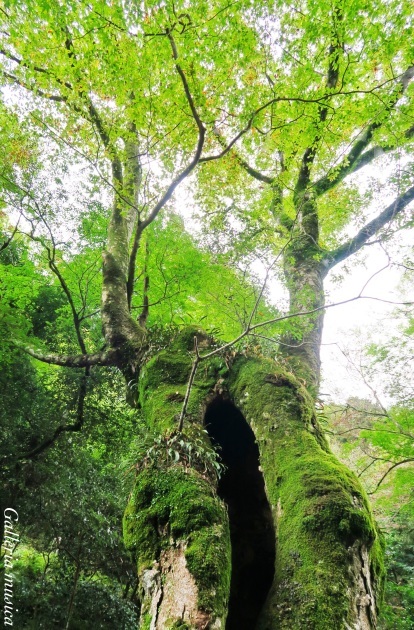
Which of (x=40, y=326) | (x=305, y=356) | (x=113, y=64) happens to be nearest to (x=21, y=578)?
(x=40, y=326)

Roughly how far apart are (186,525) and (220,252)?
5.48m

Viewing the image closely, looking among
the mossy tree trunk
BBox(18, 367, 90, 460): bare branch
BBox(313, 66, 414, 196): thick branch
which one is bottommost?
the mossy tree trunk

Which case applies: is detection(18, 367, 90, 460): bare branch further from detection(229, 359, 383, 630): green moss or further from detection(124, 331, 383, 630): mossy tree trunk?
detection(229, 359, 383, 630): green moss

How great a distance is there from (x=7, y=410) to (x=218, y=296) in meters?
4.24

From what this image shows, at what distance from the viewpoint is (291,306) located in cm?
546

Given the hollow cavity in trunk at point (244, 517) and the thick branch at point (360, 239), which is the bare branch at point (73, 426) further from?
the thick branch at point (360, 239)

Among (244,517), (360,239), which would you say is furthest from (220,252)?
(244,517)

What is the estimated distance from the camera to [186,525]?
2.26m

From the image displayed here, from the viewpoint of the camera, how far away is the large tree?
2.21 metres

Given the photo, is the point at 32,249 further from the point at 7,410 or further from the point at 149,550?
the point at 149,550

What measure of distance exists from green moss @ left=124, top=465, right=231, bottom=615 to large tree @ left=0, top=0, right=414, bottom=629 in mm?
12

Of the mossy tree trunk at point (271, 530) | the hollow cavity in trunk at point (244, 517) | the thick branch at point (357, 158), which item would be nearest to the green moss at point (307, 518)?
the mossy tree trunk at point (271, 530)

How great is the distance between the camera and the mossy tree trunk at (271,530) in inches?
77.2

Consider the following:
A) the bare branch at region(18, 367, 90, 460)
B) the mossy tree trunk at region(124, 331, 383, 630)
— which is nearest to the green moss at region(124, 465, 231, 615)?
the mossy tree trunk at region(124, 331, 383, 630)
